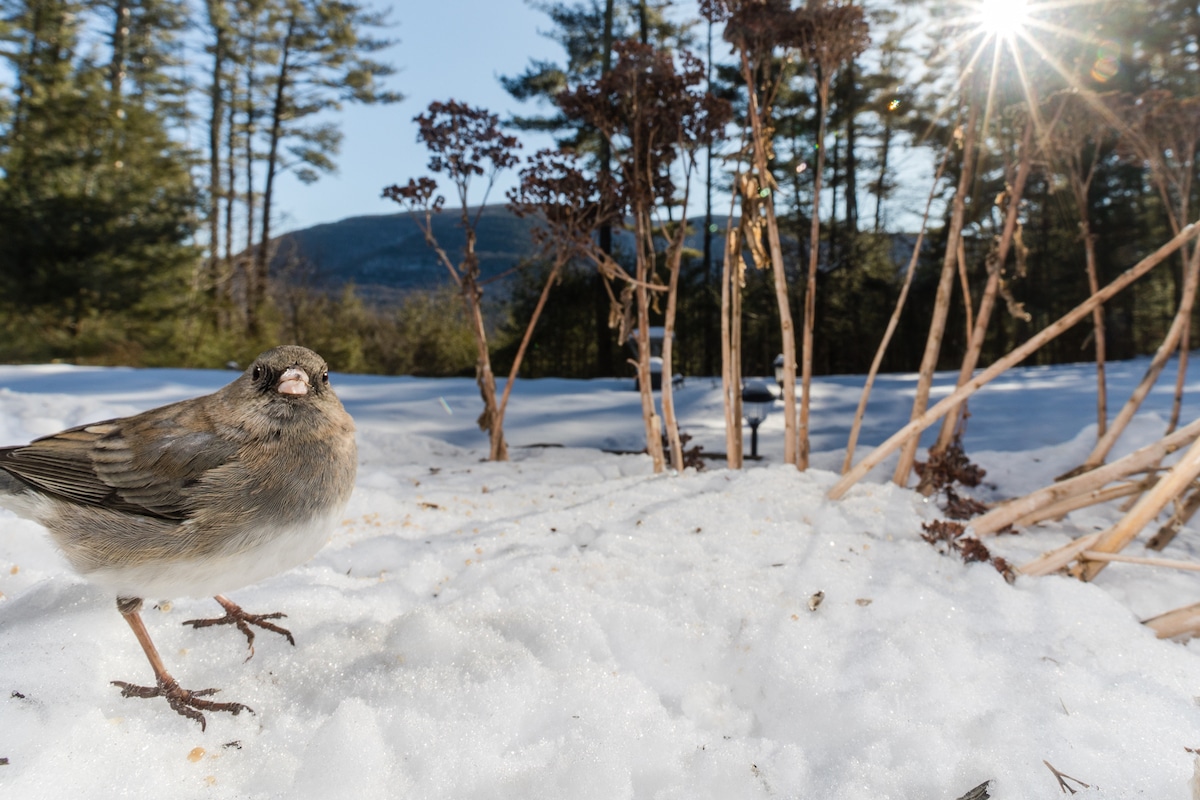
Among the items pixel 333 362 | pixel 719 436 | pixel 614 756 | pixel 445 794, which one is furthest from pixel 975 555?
pixel 333 362

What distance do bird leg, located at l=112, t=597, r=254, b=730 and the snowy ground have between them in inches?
1.0

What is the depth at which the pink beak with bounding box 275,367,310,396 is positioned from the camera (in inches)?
43.3

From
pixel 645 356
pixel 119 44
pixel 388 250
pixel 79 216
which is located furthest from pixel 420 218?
pixel 388 250

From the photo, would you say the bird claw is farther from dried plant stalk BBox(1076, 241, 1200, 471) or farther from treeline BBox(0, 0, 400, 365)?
treeline BBox(0, 0, 400, 365)

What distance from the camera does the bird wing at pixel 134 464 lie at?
1.16 metres

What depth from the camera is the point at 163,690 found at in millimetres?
1148

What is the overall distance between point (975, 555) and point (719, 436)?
2712 mm

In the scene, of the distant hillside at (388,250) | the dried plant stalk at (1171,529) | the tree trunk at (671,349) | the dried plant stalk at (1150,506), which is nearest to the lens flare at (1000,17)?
the tree trunk at (671,349)

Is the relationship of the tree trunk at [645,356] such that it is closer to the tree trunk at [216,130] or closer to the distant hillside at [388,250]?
the tree trunk at [216,130]

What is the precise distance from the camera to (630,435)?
4.60m

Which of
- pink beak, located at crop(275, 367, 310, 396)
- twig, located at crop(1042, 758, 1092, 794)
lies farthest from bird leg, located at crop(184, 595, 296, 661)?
twig, located at crop(1042, 758, 1092, 794)

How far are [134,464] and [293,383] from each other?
40 cm

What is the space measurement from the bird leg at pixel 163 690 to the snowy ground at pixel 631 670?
2 cm

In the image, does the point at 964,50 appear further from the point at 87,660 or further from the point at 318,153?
the point at 318,153
